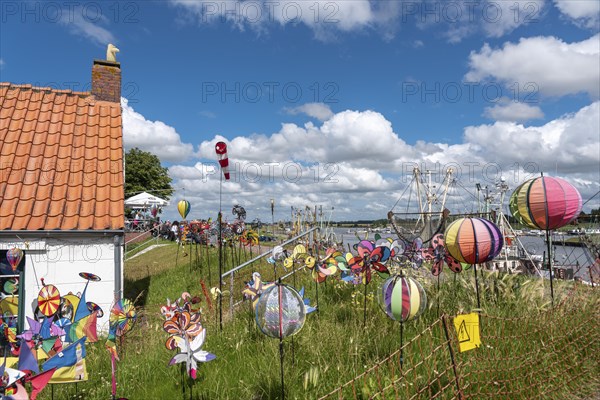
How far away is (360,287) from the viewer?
21.0 ft

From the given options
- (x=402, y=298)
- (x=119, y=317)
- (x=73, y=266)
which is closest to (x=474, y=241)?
(x=402, y=298)

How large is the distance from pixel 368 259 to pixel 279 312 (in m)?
2.04

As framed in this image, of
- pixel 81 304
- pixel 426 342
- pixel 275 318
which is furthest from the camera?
pixel 426 342

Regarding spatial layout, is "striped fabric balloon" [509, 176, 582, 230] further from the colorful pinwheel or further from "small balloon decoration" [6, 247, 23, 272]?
"small balloon decoration" [6, 247, 23, 272]

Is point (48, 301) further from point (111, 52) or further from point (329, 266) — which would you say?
point (111, 52)

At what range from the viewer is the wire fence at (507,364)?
3227mm

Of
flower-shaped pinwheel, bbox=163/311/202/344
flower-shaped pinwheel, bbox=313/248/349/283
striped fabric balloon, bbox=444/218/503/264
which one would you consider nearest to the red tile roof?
flower-shaped pinwheel, bbox=313/248/349/283

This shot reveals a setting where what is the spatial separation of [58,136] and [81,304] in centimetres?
594

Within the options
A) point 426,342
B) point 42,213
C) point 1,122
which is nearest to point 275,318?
point 426,342

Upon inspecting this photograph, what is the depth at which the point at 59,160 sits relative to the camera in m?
7.25

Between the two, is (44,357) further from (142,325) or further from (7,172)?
(7,172)

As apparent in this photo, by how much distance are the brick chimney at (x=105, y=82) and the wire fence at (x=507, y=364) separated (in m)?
8.80

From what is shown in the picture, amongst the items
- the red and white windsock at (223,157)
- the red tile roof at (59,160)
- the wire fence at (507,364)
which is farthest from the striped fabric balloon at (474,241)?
the red tile roof at (59,160)

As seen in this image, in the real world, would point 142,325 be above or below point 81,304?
below
